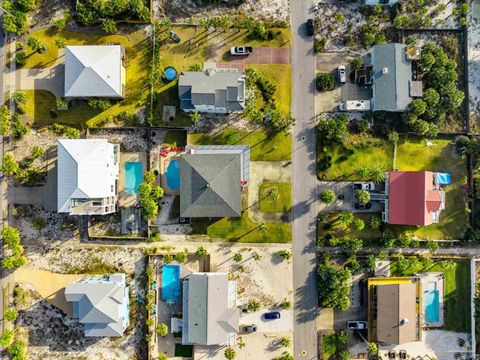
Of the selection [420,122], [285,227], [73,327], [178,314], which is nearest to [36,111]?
[73,327]

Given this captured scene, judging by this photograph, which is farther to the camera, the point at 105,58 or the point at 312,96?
the point at 312,96

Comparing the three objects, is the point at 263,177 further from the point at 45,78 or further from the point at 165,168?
the point at 45,78

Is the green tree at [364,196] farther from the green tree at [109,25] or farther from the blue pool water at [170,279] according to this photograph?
the green tree at [109,25]

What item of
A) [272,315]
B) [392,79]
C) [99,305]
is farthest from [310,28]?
[99,305]

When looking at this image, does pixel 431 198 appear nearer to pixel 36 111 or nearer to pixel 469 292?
pixel 469 292

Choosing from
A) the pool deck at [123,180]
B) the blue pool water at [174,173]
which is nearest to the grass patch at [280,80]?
the blue pool water at [174,173]

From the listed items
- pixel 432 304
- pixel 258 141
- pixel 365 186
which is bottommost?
pixel 432 304
